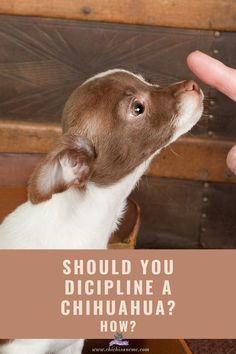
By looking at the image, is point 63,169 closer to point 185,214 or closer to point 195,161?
point 195,161

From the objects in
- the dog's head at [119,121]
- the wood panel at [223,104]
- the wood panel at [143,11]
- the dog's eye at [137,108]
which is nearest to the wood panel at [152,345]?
the dog's head at [119,121]

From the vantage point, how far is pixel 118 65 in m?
2.30

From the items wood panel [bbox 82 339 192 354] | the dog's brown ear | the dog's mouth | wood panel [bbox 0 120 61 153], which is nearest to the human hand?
the dog's mouth

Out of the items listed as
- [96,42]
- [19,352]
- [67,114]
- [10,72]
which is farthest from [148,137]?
[10,72]

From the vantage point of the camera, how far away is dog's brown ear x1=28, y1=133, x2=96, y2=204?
125 centimetres

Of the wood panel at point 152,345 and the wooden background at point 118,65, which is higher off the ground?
the wooden background at point 118,65

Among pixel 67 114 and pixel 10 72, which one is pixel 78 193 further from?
pixel 10 72

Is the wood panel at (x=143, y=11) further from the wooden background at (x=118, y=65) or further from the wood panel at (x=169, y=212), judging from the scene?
the wood panel at (x=169, y=212)

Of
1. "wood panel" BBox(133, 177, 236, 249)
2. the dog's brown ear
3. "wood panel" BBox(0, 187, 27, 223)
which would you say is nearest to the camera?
the dog's brown ear

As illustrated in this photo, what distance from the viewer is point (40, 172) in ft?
4.09

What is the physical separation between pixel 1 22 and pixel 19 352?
134 centimetres

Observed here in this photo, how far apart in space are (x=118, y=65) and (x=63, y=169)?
1.09 m

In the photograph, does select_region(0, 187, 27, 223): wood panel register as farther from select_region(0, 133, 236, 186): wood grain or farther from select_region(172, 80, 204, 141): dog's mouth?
select_region(172, 80, 204, 141): dog's mouth

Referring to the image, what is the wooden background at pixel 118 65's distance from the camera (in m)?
2.19
